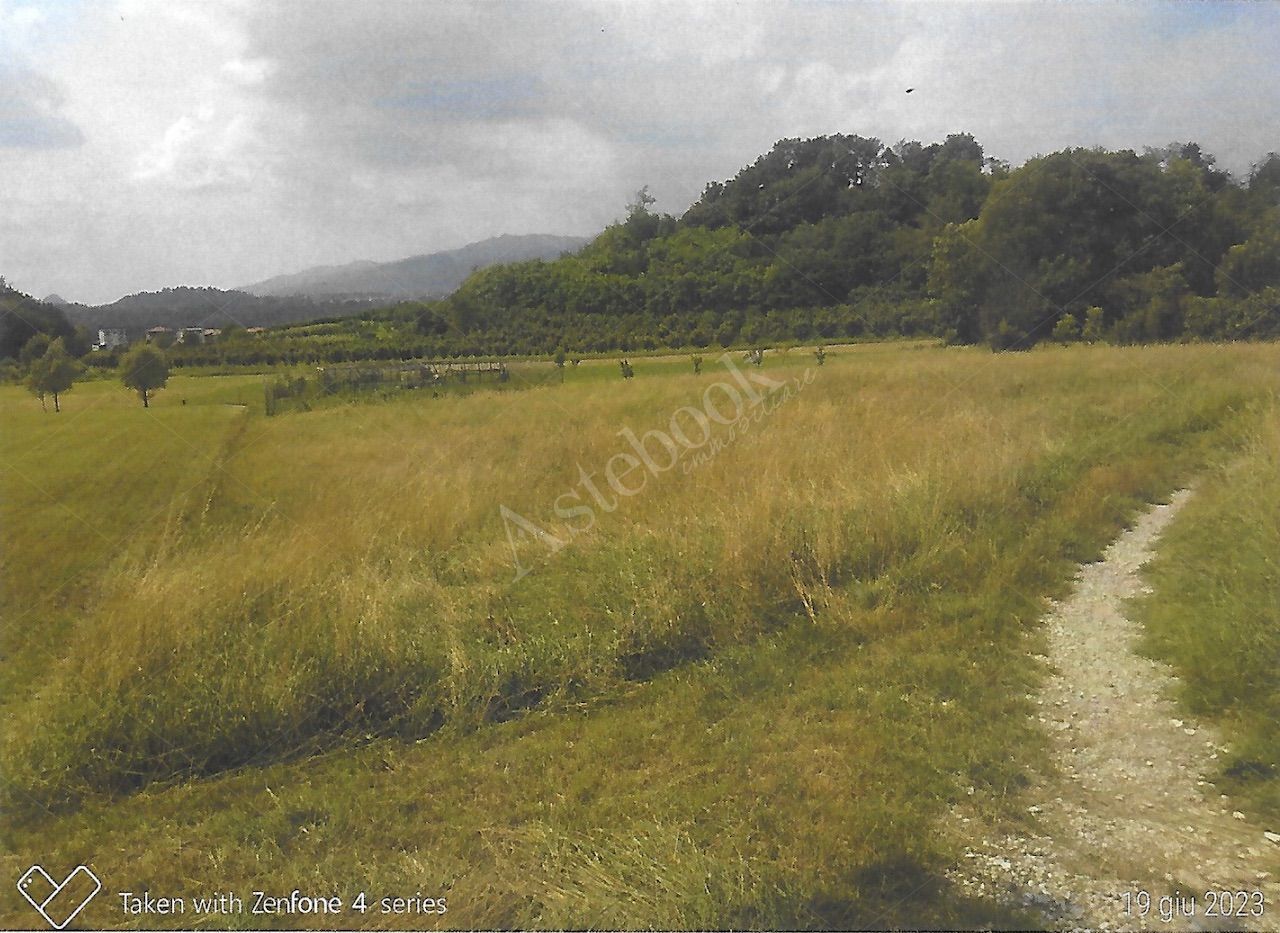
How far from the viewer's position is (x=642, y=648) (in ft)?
14.5

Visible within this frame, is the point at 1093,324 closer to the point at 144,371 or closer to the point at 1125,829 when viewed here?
the point at 1125,829

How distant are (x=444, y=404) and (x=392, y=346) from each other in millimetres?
1153

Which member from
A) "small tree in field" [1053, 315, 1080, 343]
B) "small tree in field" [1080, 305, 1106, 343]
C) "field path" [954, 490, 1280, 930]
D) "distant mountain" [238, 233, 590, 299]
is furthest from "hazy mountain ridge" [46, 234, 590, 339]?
"small tree in field" [1080, 305, 1106, 343]

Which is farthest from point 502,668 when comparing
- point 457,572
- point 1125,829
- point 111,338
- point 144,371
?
point 1125,829

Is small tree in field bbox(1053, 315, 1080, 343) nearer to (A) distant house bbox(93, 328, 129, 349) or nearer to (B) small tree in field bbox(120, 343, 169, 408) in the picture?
(B) small tree in field bbox(120, 343, 169, 408)

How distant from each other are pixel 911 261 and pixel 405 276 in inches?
564

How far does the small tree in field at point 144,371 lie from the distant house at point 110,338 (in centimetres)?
6

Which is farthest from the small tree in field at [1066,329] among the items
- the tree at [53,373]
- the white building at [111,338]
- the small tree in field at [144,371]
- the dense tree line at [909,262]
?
the tree at [53,373]

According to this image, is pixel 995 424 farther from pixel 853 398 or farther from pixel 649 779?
pixel 649 779

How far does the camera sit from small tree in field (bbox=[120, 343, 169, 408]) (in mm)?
3811

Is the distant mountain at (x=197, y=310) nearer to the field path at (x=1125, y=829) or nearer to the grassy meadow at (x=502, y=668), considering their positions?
the grassy meadow at (x=502, y=668)

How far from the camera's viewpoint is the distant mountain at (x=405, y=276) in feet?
14.7

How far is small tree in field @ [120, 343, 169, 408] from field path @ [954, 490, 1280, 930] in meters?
4.22

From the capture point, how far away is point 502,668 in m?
4.07
